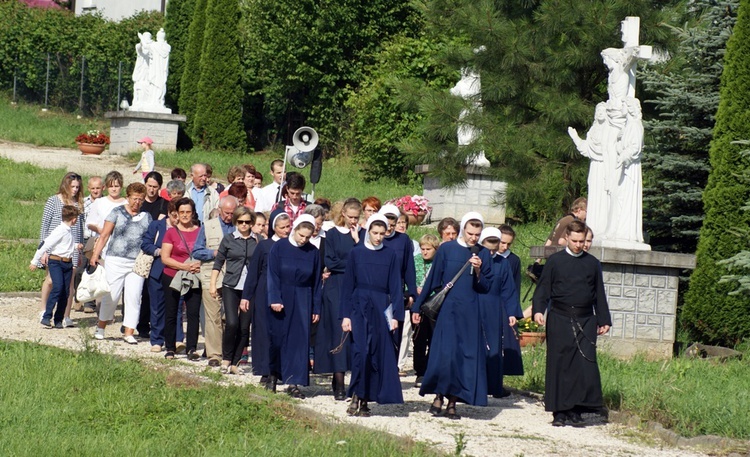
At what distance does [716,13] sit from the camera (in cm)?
1612

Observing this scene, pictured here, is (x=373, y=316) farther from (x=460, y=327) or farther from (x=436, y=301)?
(x=460, y=327)

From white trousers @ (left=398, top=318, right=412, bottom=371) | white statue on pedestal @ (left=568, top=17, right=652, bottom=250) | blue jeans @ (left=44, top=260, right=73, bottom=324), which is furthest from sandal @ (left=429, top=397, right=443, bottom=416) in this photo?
blue jeans @ (left=44, top=260, right=73, bottom=324)

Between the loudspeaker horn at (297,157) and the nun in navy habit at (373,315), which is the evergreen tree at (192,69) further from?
the nun in navy habit at (373,315)

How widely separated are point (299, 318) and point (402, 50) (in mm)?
18944

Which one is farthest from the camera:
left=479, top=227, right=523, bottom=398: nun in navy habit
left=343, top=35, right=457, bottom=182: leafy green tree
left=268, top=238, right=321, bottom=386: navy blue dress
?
left=343, top=35, right=457, bottom=182: leafy green tree

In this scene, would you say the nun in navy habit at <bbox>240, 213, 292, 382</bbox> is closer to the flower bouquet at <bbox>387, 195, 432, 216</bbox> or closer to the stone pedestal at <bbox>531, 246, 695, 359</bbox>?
the flower bouquet at <bbox>387, 195, 432, 216</bbox>

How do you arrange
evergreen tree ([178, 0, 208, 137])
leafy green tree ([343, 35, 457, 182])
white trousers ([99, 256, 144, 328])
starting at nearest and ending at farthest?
1. white trousers ([99, 256, 144, 328])
2. leafy green tree ([343, 35, 457, 182])
3. evergreen tree ([178, 0, 208, 137])

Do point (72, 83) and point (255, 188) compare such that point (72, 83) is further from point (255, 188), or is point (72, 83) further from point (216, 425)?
point (216, 425)

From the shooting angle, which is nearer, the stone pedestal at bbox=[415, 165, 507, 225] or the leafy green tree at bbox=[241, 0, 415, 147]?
the stone pedestal at bbox=[415, 165, 507, 225]

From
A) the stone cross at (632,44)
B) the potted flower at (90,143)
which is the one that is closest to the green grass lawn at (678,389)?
the stone cross at (632,44)

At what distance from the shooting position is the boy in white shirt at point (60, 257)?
14.0 m

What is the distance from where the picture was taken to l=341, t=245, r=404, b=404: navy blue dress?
10359 mm

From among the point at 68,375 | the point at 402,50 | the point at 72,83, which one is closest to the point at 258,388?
the point at 68,375

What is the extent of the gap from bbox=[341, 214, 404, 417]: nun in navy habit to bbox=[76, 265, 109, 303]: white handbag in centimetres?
375
